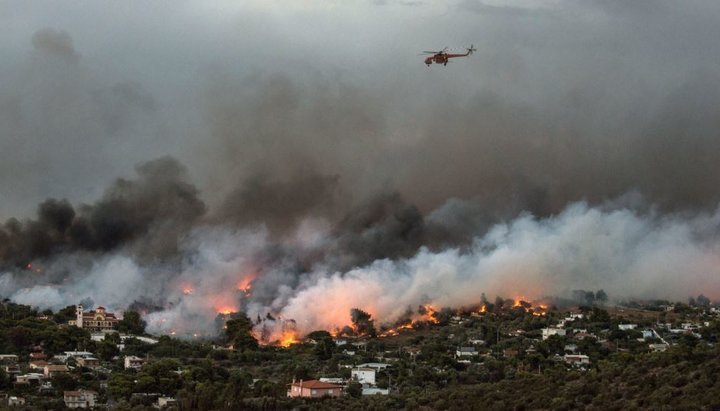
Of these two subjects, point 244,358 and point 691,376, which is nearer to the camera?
point 691,376

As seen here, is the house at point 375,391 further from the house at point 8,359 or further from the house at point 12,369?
the house at point 8,359

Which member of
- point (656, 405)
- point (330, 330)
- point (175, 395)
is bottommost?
point (656, 405)

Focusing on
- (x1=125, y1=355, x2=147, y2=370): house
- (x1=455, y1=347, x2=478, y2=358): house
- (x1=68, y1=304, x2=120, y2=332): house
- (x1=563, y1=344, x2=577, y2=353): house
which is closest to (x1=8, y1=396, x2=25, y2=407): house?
(x1=125, y1=355, x2=147, y2=370): house

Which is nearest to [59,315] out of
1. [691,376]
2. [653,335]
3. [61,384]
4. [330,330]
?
[330,330]

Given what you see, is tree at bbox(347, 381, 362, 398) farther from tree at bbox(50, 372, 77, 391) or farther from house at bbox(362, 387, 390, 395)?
tree at bbox(50, 372, 77, 391)

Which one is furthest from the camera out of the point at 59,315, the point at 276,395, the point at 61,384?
the point at 59,315

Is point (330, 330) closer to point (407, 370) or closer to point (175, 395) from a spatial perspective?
point (407, 370)

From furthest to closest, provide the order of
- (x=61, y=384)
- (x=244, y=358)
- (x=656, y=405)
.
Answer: (x=244, y=358) → (x=61, y=384) → (x=656, y=405)

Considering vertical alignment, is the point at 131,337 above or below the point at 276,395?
above
